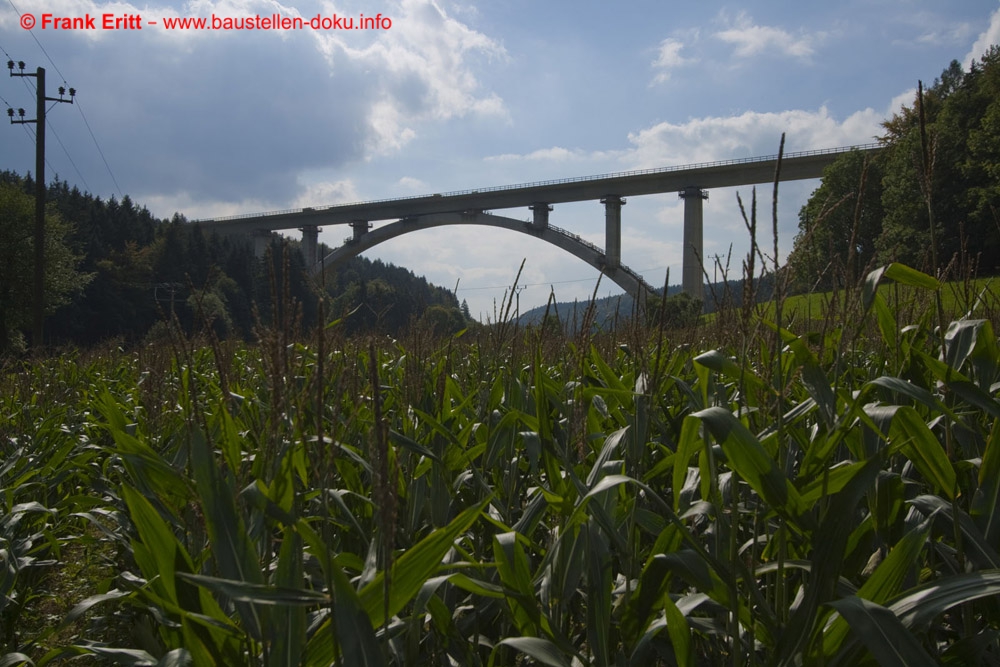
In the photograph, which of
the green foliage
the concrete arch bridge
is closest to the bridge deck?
the concrete arch bridge

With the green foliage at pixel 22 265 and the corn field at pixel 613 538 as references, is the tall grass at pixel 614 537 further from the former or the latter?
the green foliage at pixel 22 265

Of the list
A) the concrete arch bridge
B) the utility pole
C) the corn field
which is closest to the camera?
the corn field

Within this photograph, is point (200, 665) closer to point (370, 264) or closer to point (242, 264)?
point (242, 264)

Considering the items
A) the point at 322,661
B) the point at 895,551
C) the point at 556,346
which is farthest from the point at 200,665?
the point at 556,346

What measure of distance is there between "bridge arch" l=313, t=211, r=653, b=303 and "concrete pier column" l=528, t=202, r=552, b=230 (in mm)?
208

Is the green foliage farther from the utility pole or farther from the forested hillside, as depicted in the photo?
the utility pole

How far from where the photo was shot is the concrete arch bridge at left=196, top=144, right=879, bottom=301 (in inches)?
1799

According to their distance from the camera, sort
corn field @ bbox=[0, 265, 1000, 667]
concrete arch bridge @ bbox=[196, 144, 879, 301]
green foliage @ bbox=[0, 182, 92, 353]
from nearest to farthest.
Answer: corn field @ bbox=[0, 265, 1000, 667], green foliage @ bbox=[0, 182, 92, 353], concrete arch bridge @ bbox=[196, 144, 879, 301]

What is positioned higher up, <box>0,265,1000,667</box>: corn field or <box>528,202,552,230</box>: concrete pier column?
<box>528,202,552,230</box>: concrete pier column

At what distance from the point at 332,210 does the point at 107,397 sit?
57.9 m

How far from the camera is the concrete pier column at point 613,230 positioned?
4838 cm

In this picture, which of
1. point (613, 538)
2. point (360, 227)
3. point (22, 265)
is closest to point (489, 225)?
point (360, 227)

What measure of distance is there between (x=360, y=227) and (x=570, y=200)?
1953 cm

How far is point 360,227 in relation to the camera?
193 feet
